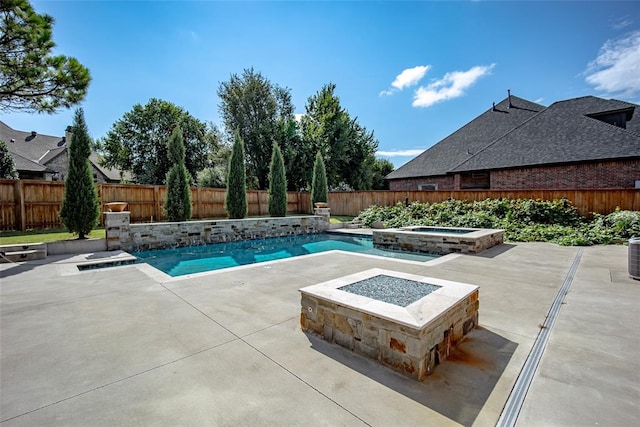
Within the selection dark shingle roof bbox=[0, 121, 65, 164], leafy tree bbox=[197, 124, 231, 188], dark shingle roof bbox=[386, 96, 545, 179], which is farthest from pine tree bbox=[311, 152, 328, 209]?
dark shingle roof bbox=[0, 121, 65, 164]

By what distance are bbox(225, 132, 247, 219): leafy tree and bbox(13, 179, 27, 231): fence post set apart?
22.2 ft

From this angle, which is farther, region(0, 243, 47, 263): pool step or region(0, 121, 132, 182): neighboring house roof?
region(0, 121, 132, 182): neighboring house roof

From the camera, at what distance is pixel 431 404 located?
75.6 inches

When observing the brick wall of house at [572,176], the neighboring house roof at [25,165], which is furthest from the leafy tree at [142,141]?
the brick wall of house at [572,176]

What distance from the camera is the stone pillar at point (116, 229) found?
326 inches

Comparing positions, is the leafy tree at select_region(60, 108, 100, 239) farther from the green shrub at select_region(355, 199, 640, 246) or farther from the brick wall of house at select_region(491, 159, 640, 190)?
the brick wall of house at select_region(491, 159, 640, 190)

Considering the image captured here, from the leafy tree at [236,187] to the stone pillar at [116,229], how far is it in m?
4.43

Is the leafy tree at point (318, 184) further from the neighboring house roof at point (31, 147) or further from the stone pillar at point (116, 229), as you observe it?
the neighboring house roof at point (31, 147)

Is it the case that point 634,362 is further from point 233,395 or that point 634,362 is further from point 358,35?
point 358,35

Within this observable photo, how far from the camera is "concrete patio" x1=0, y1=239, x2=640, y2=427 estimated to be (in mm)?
1841

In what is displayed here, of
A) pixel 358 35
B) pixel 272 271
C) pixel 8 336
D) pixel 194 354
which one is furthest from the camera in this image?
pixel 358 35

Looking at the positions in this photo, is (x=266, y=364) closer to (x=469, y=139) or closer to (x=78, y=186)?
(x=78, y=186)

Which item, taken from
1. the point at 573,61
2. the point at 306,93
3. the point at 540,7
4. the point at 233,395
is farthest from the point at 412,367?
the point at 306,93

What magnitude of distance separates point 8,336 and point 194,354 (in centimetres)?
202
